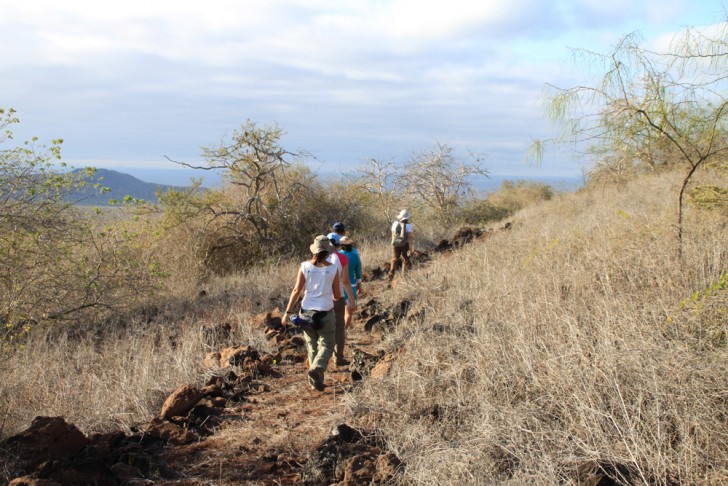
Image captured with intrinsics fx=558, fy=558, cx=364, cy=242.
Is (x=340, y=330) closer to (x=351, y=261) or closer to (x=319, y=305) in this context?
(x=319, y=305)

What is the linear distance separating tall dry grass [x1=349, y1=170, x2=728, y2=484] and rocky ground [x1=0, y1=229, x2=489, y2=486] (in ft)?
1.16

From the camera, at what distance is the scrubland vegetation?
3.49 meters

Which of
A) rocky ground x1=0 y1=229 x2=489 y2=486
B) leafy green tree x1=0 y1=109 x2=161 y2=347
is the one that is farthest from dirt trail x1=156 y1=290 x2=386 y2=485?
leafy green tree x1=0 y1=109 x2=161 y2=347

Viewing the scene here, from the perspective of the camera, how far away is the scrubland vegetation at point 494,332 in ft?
11.4

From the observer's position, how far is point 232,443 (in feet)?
15.1

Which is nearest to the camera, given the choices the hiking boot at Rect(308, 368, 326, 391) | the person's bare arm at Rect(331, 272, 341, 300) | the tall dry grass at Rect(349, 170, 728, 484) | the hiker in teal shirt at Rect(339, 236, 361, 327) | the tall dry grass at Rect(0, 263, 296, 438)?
the tall dry grass at Rect(349, 170, 728, 484)

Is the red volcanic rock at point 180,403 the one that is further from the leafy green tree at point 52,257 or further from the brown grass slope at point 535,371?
the leafy green tree at point 52,257

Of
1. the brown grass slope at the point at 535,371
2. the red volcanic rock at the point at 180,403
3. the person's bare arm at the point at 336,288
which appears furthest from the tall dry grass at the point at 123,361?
the person's bare arm at the point at 336,288

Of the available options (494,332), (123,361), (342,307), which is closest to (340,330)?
(342,307)

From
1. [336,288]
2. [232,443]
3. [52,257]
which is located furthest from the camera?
[52,257]

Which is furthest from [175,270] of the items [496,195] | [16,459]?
[496,195]

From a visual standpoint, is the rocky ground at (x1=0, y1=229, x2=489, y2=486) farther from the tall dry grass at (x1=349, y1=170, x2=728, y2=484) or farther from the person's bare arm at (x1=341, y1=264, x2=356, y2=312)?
the person's bare arm at (x1=341, y1=264, x2=356, y2=312)

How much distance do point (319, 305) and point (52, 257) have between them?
18.3ft

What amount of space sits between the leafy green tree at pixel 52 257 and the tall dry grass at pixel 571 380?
18.6 ft
